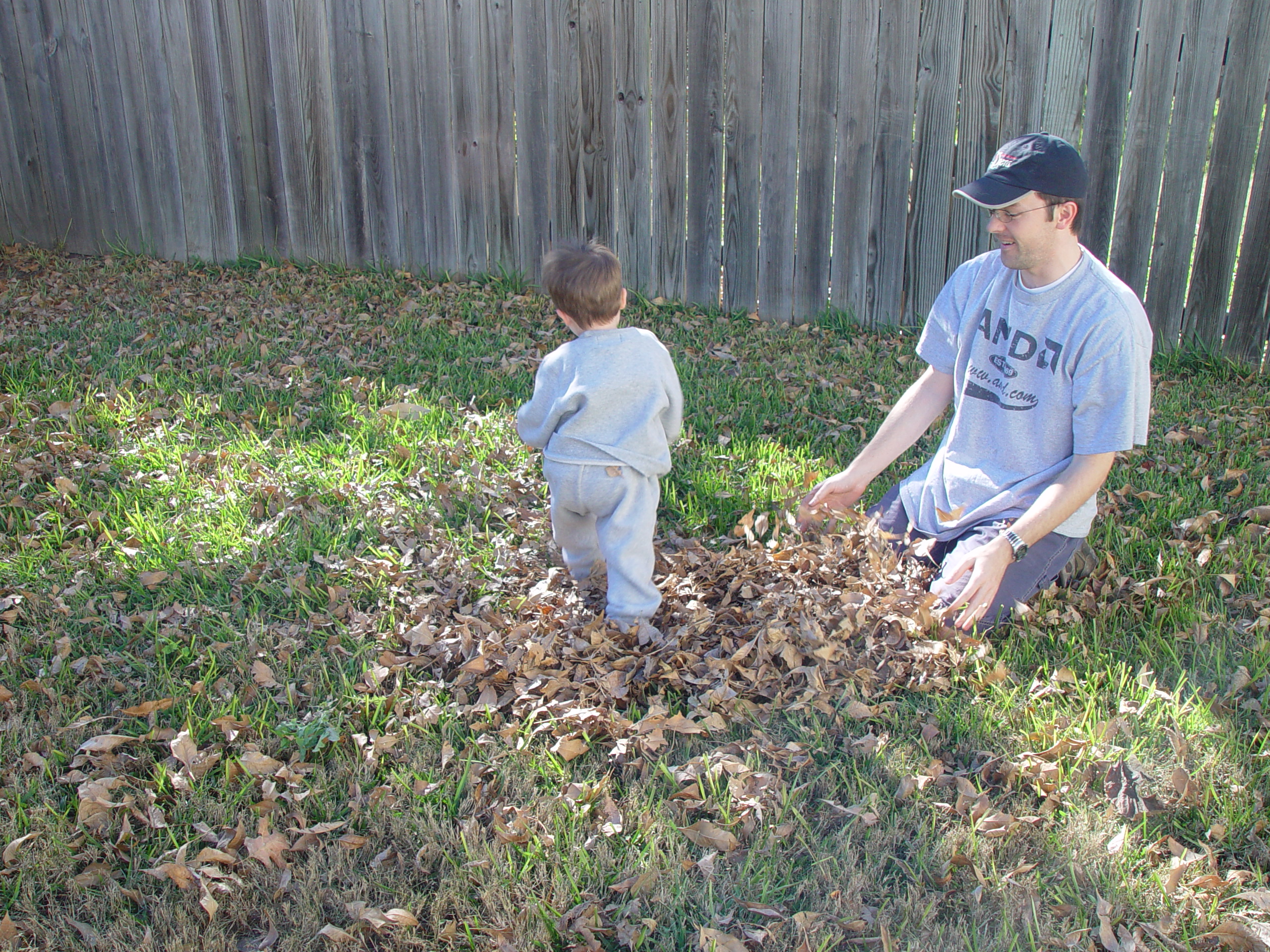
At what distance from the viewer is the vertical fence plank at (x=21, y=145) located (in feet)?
24.5

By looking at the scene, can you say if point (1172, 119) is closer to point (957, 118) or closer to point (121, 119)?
point (957, 118)

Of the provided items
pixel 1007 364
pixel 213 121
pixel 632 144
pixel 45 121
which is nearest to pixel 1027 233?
pixel 1007 364

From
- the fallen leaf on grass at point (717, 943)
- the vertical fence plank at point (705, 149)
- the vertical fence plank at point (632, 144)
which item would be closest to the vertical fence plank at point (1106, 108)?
the vertical fence plank at point (705, 149)

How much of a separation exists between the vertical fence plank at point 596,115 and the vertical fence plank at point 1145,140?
3.20 m

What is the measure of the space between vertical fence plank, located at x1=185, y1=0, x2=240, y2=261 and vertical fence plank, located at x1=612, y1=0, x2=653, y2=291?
91.8 inches

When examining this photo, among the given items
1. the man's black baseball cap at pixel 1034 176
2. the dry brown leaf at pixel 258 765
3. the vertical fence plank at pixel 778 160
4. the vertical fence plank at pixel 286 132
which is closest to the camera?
the dry brown leaf at pixel 258 765

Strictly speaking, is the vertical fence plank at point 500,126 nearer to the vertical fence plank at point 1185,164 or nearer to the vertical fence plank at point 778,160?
the vertical fence plank at point 778,160

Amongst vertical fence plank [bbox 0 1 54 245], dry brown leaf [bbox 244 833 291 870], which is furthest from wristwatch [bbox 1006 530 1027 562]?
vertical fence plank [bbox 0 1 54 245]

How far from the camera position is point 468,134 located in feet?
22.2

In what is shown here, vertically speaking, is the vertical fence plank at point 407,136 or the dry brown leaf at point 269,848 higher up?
the vertical fence plank at point 407,136

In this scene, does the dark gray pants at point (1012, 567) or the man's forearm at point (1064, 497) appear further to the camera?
the dark gray pants at point (1012, 567)

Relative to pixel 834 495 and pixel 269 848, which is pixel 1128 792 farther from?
pixel 269 848

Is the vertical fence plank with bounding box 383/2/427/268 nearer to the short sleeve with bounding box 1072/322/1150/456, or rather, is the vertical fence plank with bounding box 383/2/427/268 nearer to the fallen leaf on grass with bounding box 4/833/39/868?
the short sleeve with bounding box 1072/322/1150/456

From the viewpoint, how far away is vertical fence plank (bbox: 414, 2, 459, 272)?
6.64m
